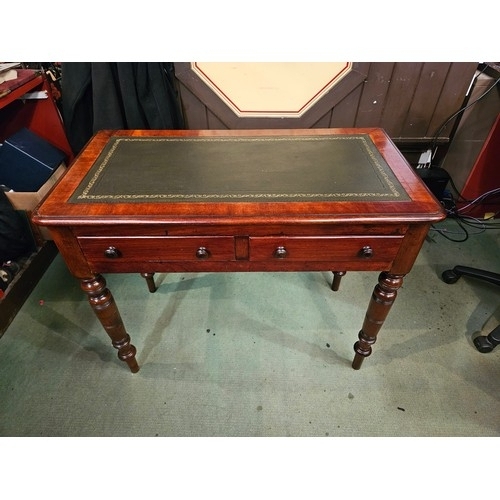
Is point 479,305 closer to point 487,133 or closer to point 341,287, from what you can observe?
point 341,287

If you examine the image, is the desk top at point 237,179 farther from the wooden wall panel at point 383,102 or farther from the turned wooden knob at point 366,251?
the wooden wall panel at point 383,102

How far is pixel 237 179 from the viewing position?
1.07 m

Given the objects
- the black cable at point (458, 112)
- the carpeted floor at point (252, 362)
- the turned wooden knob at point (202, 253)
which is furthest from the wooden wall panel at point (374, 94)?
the turned wooden knob at point (202, 253)

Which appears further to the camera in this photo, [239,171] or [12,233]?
[12,233]

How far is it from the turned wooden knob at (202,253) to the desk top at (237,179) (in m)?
0.12

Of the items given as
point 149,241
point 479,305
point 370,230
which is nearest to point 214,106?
point 149,241

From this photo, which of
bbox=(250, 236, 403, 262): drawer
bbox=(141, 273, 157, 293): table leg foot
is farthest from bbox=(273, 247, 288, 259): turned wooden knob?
bbox=(141, 273, 157, 293): table leg foot

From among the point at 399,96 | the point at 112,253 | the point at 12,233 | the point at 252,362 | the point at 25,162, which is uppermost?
the point at 399,96

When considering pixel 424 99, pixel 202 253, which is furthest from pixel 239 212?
pixel 424 99

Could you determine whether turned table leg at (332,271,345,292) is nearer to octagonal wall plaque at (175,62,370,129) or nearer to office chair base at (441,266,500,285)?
office chair base at (441,266,500,285)

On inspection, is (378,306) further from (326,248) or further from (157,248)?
(157,248)

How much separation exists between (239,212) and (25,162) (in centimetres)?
151

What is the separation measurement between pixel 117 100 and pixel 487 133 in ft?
7.12

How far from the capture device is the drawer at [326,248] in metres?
0.99
